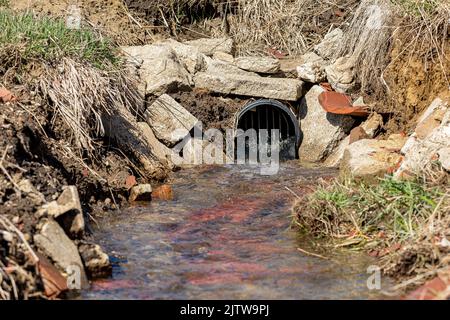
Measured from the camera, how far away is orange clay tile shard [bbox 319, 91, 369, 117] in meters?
8.71

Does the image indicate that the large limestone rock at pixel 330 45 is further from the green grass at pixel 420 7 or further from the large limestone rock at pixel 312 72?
the green grass at pixel 420 7

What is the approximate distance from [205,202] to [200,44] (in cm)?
328

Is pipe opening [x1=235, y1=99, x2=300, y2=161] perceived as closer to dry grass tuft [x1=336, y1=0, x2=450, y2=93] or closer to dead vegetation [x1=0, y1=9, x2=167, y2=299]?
dry grass tuft [x1=336, y1=0, x2=450, y2=93]

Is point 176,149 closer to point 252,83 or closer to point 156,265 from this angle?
point 252,83

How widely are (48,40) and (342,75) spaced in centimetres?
328

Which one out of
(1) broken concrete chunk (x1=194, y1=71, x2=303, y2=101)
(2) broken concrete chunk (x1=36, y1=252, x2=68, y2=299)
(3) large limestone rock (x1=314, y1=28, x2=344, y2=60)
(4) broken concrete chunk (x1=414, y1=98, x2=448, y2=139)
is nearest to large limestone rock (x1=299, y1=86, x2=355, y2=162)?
(1) broken concrete chunk (x1=194, y1=71, x2=303, y2=101)

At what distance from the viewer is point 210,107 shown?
8914mm

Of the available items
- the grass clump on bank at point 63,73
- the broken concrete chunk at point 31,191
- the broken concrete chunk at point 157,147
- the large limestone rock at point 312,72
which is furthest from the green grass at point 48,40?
the large limestone rock at point 312,72

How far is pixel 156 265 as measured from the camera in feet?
17.6

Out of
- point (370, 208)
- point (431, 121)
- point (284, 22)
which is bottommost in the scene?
point (370, 208)

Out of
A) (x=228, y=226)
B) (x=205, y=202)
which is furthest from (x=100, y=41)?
(x=228, y=226)

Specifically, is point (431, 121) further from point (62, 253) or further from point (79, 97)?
point (62, 253)

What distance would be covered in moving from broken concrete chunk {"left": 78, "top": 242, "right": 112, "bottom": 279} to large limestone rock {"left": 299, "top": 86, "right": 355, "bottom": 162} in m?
4.24

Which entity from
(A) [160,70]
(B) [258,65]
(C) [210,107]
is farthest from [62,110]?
(B) [258,65]
